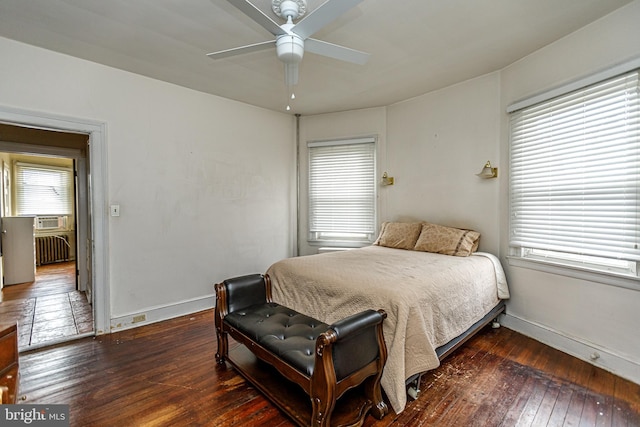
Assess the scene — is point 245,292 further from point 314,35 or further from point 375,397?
point 314,35

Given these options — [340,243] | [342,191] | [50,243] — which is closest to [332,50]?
[342,191]

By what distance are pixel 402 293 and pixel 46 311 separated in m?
4.17

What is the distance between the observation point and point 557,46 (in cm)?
245

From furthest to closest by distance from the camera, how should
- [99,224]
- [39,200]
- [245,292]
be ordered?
[39,200] < [99,224] < [245,292]

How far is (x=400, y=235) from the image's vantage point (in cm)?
349

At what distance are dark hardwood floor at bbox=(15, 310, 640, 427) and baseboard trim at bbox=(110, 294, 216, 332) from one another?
0.33m

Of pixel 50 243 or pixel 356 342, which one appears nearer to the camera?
pixel 356 342

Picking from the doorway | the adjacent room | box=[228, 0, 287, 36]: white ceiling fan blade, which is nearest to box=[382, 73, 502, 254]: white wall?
the adjacent room

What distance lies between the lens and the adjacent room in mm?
1750

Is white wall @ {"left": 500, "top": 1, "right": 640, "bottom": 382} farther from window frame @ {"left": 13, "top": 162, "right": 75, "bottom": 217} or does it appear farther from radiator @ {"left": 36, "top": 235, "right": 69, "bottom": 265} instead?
radiator @ {"left": 36, "top": 235, "right": 69, "bottom": 265}

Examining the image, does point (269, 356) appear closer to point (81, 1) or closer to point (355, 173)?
point (81, 1)

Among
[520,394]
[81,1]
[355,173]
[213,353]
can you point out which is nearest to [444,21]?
[355,173]

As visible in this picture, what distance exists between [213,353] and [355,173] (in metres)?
2.93

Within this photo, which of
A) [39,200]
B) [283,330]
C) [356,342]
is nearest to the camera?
[356,342]
